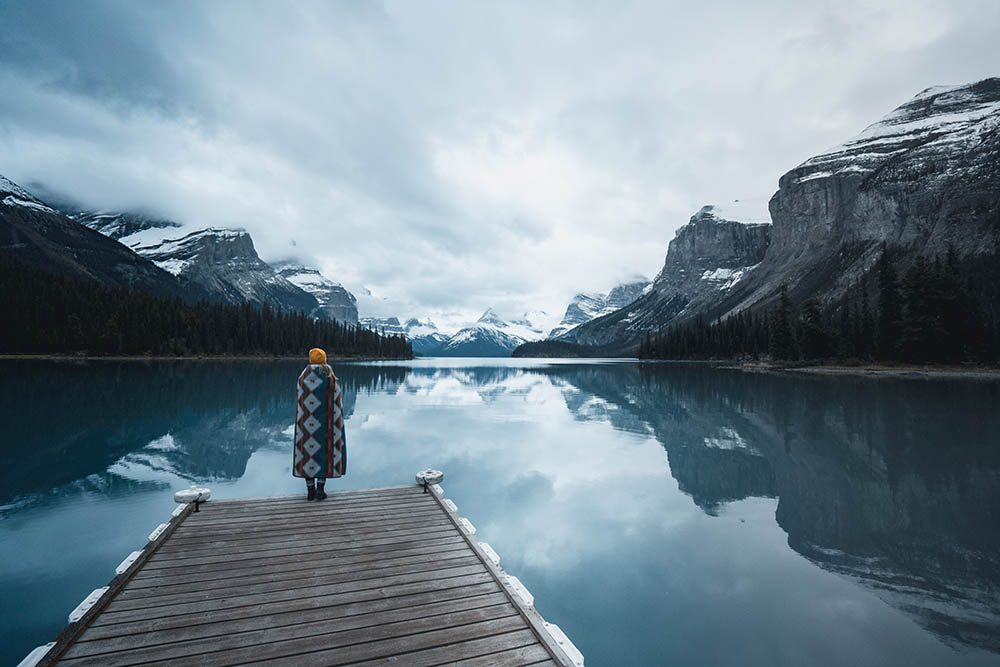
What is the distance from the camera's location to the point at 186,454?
18.8 m

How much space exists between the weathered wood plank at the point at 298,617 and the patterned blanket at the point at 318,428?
4.13 metres

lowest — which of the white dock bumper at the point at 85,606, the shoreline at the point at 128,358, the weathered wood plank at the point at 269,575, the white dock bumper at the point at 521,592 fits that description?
the weathered wood plank at the point at 269,575

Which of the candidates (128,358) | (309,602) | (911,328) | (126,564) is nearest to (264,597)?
(309,602)

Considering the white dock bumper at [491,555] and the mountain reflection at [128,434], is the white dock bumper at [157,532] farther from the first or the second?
the mountain reflection at [128,434]

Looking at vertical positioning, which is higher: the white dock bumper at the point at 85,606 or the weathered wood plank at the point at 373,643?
the white dock bumper at the point at 85,606

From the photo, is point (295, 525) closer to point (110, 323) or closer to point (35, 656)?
point (35, 656)

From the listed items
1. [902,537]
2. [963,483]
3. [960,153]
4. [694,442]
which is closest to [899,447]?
[963,483]

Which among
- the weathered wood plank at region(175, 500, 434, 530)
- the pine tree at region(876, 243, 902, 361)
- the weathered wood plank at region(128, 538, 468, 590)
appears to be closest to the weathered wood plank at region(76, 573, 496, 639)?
the weathered wood plank at region(128, 538, 468, 590)

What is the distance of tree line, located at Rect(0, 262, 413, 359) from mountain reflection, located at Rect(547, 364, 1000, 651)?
103 metres

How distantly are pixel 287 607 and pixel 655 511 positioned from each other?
9.98 metres

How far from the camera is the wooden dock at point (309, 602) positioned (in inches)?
186

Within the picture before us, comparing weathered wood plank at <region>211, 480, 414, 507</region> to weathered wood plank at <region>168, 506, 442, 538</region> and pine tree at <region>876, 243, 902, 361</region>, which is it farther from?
→ pine tree at <region>876, 243, 902, 361</region>

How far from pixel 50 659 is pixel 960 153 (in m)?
230

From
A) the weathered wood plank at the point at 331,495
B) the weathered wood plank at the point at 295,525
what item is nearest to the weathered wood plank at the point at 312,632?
the weathered wood plank at the point at 295,525
